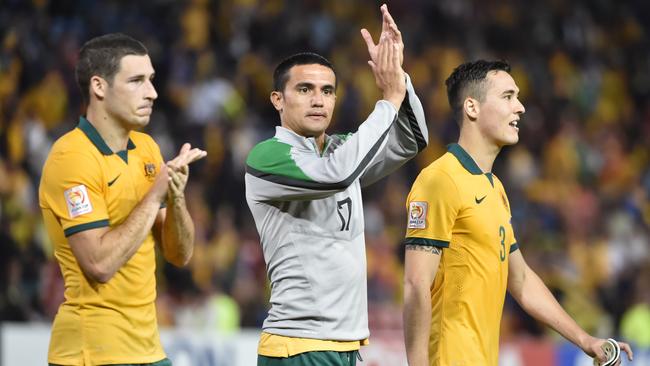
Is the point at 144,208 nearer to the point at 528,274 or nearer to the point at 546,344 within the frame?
the point at 528,274

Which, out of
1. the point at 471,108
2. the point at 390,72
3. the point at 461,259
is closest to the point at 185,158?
the point at 390,72

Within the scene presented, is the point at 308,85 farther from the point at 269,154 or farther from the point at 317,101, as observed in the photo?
the point at 269,154

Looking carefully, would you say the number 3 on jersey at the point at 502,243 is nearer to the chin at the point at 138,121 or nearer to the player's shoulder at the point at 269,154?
the player's shoulder at the point at 269,154

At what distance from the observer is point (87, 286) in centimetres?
497

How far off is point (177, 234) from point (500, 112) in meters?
1.66

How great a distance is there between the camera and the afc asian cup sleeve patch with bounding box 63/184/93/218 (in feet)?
16.1

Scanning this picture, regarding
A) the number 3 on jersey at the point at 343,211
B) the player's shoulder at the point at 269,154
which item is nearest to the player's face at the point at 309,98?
the player's shoulder at the point at 269,154

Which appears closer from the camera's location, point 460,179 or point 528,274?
point 460,179

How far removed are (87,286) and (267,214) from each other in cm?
84

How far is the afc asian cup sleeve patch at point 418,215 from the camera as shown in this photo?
5352 mm

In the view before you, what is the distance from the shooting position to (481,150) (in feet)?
18.5

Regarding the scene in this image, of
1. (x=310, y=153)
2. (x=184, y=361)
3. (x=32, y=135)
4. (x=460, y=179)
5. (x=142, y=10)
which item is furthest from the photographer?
(x=142, y=10)

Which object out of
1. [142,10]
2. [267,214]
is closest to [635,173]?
[142,10]

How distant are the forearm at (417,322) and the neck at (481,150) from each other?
0.76 meters
